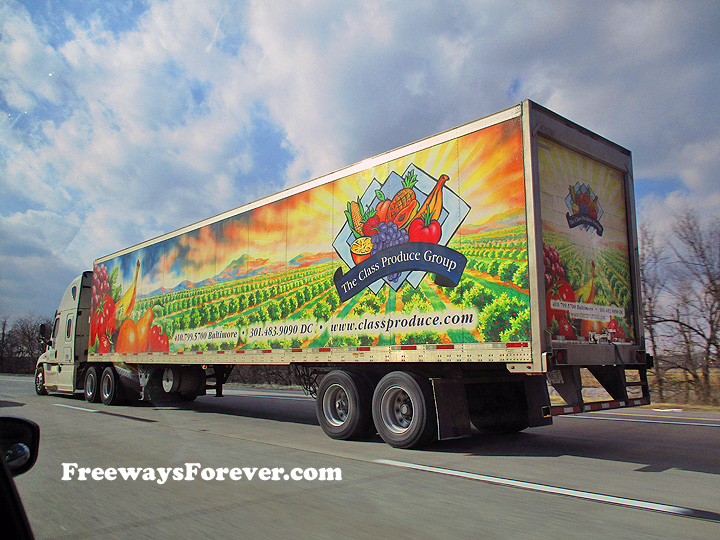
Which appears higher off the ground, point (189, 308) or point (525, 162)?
point (525, 162)

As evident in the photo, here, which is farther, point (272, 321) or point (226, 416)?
point (226, 416)

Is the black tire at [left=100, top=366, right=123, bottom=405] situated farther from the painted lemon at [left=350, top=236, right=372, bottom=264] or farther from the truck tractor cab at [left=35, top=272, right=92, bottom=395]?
the painted lemon at [left=350, top=236, right=372, bottom=264]

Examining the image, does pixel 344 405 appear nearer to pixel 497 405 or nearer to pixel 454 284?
pixel 497 405

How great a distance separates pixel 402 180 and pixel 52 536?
19.9 ft

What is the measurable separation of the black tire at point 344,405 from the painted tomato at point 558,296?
3189 millimetres

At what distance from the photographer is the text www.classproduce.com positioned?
20.3 ft

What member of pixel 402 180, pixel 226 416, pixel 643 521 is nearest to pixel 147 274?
pixel 226 416

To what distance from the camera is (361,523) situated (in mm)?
4539

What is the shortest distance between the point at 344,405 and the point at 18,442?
7.38m

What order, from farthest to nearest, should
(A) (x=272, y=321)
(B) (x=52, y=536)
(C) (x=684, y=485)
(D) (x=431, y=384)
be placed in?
(A) (x=272, y=321), (D) (x=431, y=384), (C) (x=684, y=485), (B) (x=52, y=536)

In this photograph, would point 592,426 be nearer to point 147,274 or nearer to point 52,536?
point 52,536

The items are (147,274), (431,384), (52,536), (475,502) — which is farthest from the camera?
(147,274)

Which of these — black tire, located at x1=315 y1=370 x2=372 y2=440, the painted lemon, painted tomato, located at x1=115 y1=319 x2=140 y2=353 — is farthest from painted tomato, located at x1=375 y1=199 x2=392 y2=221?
painted tomato, located at x1=115 y1=319 x2=140 y2=353

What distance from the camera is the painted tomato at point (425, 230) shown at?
7.89 metres
